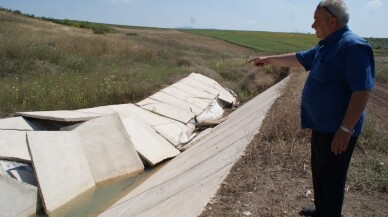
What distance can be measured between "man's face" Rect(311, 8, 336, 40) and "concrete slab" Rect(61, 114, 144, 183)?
4.75m

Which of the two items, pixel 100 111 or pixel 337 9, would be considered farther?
pixel 100 111

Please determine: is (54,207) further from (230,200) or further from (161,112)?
(161,112)

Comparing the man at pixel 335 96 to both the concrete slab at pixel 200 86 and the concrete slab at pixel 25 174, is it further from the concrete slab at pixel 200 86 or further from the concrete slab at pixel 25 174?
the concrete slab at pixel 200 86

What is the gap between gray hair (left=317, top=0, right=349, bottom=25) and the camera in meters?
2.71

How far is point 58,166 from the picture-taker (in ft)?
19.6

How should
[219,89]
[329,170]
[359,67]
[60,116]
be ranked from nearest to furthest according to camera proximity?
[359,67] < [329,170] < [60,116] < [219,89]

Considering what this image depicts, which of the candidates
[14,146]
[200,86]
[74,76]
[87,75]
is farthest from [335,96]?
[200,86]

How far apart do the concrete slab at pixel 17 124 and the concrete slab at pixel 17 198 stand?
1698 mm

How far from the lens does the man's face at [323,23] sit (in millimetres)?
2754

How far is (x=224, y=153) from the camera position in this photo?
609 cm

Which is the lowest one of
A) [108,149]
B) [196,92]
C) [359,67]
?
[196,92]

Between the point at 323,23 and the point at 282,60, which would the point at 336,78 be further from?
the point at 282,60

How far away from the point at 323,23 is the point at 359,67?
427 millimetres

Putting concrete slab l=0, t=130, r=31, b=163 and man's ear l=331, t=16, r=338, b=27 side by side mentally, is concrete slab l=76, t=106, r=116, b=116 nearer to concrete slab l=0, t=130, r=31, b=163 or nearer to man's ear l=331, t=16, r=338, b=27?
concrete slab l=0, t=130, r=31, b=163
